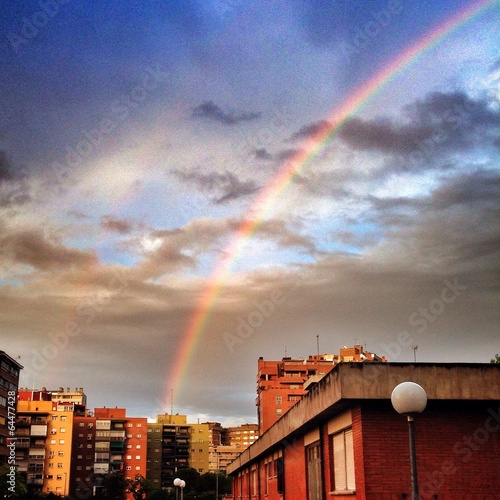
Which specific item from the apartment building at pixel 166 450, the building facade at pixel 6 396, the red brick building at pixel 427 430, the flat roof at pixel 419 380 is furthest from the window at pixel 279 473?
the apartment building at pixel 166 450

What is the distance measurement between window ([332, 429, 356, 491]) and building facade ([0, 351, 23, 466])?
6896 centimetres

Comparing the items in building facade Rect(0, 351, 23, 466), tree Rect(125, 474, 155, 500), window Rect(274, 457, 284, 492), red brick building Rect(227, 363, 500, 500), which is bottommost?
tree Rect(125, 474, 155, 500)

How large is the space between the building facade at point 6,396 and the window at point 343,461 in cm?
6896

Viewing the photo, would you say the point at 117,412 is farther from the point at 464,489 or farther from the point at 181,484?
the point at 464,489

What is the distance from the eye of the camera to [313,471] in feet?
51.6

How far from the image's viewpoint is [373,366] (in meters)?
11.6

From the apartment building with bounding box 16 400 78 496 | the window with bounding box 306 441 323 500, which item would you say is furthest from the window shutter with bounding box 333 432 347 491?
the apartment building with bounding box 16 400 78 496

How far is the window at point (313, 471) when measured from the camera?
1498 centimetres

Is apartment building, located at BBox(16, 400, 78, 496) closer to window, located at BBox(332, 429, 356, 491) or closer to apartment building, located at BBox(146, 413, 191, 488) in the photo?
apartment building, located at BBox(146, 413, 191, 488)

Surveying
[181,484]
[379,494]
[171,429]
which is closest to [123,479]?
[171,429]

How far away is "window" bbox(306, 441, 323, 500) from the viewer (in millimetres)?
14977

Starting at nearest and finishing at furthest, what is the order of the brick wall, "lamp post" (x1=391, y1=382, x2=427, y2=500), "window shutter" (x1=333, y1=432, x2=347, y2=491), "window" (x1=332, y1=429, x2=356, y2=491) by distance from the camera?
1. "lamp post" (x1=391, y1=382, x2=427, y2=500)
2. the brick wall
3. "window" (x1=332, y1=429, x2=356, y2=491)
4. "window shutter" (x1=333, y1=432, x2=347, y2=491)

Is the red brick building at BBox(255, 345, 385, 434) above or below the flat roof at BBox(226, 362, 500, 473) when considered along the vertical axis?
above

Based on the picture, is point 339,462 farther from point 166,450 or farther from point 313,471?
point 166,450
